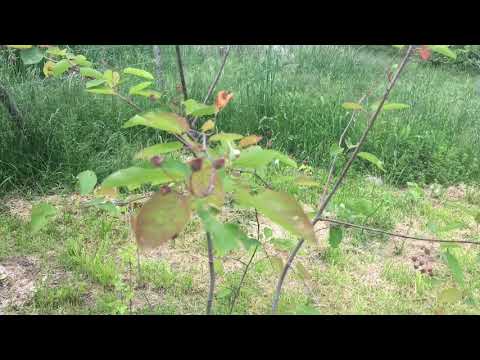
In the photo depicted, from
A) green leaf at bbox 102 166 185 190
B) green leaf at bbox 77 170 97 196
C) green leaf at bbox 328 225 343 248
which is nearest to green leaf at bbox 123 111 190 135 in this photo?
green leaf at bbox 102 166 185 190

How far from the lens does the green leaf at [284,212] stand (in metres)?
0.58

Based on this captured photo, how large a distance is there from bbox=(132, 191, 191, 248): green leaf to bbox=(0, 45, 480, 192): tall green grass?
2.65 metres

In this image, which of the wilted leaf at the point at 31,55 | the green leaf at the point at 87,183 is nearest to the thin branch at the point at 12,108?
the wilted leaf at the point at 31,55

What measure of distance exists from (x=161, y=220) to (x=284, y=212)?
0.16m

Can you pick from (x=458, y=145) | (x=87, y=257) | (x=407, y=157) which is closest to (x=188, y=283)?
(x=87, y=257)

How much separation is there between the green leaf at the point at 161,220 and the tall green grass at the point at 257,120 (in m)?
2.65

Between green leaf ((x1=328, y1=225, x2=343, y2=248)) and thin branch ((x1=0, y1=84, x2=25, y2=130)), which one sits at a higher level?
green leaf ((x1=328, y1=225, x2=343, y2=248))

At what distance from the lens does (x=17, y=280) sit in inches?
85.7

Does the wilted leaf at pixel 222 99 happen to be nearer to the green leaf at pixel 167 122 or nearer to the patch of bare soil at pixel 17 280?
the green leaf at pixel 167 122

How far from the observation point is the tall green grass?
3.14 metres

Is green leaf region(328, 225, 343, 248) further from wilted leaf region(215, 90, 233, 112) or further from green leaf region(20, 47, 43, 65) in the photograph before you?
green leaf region(20, 47, 43, 65)

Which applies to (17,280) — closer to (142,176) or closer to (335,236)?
(335,236)

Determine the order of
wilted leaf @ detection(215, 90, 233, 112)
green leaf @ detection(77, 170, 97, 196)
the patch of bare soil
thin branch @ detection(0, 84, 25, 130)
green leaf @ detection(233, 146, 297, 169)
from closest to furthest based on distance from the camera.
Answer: green leaf @ detection(233, 146, 297, 169) < wilted leaf @ detection(215, 90, 233, 112) < green leaf @ detection(77, 170, 97, 196) < the patch of bare soil < thin branch @ detection(0, 84, 25, 130)

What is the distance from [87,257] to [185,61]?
143 inches
